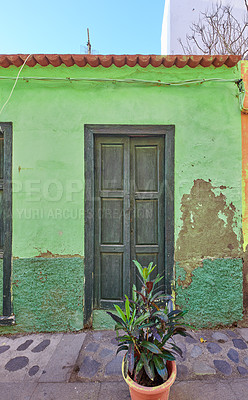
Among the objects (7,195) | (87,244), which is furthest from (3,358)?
(7,195)

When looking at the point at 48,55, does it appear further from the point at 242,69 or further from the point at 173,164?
the point at 242,69

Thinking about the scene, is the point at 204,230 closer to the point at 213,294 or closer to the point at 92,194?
the point at 213,294

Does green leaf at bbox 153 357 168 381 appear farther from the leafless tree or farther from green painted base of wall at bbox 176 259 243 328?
the leafless tree

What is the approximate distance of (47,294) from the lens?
2762 mm

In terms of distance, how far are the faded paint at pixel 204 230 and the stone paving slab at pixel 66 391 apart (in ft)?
4.92

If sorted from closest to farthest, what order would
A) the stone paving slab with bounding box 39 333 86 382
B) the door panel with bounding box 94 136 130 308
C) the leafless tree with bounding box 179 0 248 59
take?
1. the stone paving slab with bounding box 39 333 86 382
2. the door panel with bounding box 94 136 130 308
3. the leafless tree with bounding box 179 0 248 59

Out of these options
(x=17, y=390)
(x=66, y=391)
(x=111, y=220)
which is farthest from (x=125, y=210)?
(x=17, y=390)

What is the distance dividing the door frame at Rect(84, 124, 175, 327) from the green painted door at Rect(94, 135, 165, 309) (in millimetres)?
104

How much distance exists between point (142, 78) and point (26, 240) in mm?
2663

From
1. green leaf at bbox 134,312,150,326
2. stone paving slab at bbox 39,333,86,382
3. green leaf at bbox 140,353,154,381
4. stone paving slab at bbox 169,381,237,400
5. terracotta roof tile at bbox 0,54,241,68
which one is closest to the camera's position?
green leaf at bbox 140,353,154,381

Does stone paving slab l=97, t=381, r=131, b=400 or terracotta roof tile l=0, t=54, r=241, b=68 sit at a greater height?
terracotta roof tile l=0, t=54, r=241, b=68

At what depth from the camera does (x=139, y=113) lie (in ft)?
9.19

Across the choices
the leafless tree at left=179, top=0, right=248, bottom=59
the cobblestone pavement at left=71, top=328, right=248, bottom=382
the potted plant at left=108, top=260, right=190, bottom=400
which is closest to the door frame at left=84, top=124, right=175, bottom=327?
the cobblestone pavement at left=71, top=328, right=248, bottom=382

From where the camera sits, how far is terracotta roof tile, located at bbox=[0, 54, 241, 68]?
8.54 feet
